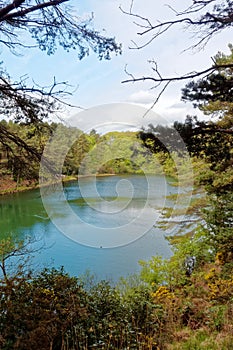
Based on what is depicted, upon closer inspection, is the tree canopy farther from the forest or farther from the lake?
the lake

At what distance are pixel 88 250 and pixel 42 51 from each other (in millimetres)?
7273

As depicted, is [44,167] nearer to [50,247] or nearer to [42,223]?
[50,247]

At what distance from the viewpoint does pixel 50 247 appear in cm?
879

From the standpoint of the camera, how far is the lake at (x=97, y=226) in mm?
8207

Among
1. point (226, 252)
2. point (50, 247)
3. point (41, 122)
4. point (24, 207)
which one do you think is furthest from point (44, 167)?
point (24, 207)

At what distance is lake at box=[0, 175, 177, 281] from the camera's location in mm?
8207

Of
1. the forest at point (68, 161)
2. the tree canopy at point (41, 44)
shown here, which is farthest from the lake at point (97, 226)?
the tree canopy at point (41, 44)

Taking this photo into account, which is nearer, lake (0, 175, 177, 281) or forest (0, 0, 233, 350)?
forest (0, 0, 233, 350)

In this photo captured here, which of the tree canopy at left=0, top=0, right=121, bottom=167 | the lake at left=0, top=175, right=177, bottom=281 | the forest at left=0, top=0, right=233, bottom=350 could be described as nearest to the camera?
the forest at left=0, top=0, right=233, bottom=350

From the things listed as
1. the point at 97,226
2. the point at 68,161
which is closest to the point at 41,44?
the point at 68,161

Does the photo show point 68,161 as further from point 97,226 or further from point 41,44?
point 97,226

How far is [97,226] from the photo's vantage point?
11.4 m

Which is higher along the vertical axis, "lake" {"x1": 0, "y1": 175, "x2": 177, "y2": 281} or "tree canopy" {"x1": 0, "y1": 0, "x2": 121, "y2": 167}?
"tree canopy" {"x1": 0, "y1": 0, "x2": 121, "y2": 167}

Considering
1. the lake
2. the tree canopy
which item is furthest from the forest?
the lake
